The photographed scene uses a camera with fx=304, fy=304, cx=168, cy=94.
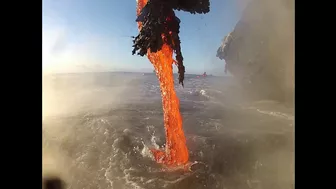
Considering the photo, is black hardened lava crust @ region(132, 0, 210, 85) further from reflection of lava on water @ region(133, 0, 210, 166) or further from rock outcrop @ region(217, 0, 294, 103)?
rock outcrop @ region(217, 0, 294, 103)

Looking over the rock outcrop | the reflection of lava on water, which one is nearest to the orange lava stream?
the reflection of lava on water

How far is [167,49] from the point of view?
3.04m

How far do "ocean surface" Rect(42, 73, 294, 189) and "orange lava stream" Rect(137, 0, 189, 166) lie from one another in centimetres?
6

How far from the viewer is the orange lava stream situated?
3.02m

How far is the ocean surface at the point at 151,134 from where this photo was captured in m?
2.86

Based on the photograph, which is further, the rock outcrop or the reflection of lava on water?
the reflection of lava on water

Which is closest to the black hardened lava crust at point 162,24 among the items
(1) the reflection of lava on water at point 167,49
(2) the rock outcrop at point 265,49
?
(1) the reflection of lava on water at point 167,49

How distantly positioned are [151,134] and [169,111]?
299 mm

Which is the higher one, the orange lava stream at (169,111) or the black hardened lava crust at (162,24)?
the black hardened lava crust at (162,24)

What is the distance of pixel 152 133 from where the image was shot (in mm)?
3086

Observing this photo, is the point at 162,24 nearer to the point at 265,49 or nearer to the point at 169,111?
the point at 169,111

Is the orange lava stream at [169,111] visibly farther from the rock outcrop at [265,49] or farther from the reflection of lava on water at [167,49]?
the rock outcrop at [265,49]

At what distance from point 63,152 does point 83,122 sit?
1.24 ft
